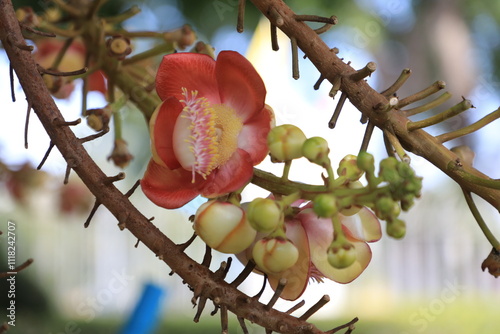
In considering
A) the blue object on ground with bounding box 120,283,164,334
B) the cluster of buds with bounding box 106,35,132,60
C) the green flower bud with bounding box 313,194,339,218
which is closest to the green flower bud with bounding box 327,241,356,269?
the green flower bud with bounding box 313,194,339,218

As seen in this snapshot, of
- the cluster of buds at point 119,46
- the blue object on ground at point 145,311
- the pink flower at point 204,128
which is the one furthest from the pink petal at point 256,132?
the blue object on ground at point 145,311

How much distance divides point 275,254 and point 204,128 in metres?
0.05

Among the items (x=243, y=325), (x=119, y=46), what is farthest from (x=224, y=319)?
(x=119, y=46)

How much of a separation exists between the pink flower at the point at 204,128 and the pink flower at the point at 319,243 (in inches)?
0.9

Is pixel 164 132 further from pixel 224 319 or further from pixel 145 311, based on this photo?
pixel 145 311

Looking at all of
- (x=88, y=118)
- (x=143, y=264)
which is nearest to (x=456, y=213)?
(x=143, y=264)

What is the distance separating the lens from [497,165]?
2.90m

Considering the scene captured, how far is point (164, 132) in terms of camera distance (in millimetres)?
191

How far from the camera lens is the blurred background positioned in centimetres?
115

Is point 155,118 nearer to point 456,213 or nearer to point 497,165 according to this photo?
point 497,165

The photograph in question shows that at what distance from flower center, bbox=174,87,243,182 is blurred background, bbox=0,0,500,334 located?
0.95ft

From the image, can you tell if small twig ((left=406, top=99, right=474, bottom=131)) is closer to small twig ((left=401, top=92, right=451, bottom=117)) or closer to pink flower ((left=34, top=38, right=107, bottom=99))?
small twig ((left=401, top=92, right=451, bottom=117))

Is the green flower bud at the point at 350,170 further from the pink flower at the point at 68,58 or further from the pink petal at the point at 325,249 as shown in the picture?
the pink flower at the point at 68,58

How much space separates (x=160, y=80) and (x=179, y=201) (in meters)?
0.04
